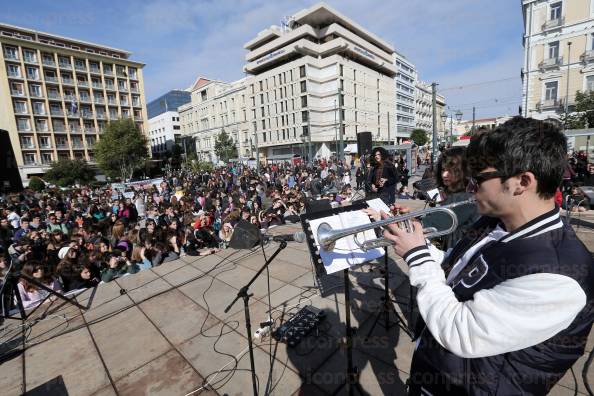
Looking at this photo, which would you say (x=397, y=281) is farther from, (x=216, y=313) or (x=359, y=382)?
(x=216, y=313)

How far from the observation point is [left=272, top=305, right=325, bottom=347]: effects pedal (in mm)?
3529

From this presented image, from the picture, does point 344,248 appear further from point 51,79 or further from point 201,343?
point 51,79

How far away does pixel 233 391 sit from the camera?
2959 millimetres

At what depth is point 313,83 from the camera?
5238 cm

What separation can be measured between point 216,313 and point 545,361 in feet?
13.4

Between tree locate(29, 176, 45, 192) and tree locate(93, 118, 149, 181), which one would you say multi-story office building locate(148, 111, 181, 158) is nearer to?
tree locate(93, 118, 149, 181)

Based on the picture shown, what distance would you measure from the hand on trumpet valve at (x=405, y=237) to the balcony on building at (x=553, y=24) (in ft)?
119

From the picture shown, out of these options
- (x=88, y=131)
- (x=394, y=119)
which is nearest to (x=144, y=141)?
(x=88, y=131)

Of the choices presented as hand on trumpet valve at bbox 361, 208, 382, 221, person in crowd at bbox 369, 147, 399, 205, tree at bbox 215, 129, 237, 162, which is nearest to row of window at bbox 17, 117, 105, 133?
tree at bbox 215, 129, 237, 162

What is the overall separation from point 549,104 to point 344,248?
35.0 meters

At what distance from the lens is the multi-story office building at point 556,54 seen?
24.4 m

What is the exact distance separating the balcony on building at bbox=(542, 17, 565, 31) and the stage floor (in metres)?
33.8

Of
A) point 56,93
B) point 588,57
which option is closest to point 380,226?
point 588,57

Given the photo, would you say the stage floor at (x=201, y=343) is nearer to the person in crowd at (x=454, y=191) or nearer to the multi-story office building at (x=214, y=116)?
the person in crowd at (x=454, y=191)
